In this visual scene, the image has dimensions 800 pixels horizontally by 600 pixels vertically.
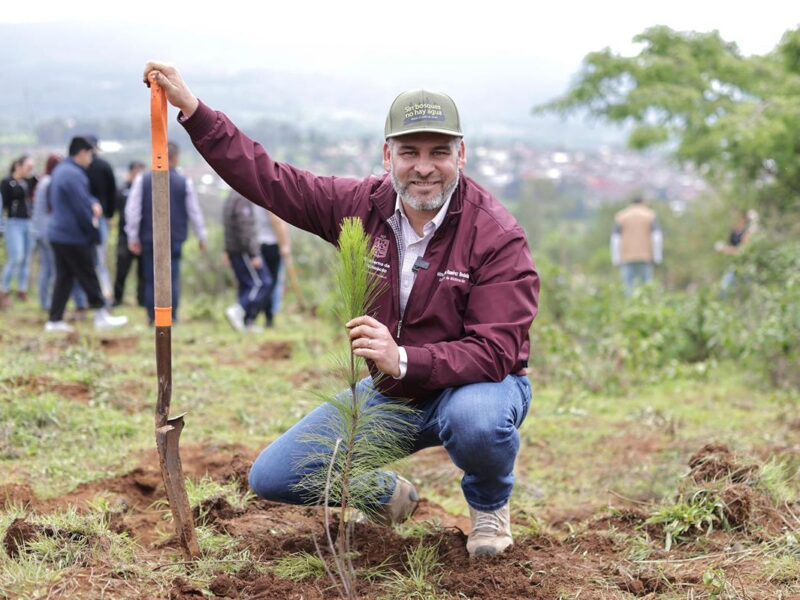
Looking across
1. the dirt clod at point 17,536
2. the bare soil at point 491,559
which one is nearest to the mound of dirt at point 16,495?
the bare soil at point 491,559

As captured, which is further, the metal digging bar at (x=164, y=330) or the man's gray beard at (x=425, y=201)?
the man's gray beard at (x=425, y=201)

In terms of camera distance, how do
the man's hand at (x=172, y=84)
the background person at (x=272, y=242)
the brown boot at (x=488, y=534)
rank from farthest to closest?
the background person at (x=272, y=242)
the brown boot at (x=488, y=534)
the man's hand at (x=172, y=84)

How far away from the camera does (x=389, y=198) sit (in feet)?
11.2

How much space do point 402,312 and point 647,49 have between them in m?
12.3

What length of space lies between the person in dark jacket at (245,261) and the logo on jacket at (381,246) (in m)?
5.11

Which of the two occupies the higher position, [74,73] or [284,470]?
[74,73]

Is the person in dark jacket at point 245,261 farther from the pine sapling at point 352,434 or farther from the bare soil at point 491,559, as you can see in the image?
the pine sapling at point 352,434

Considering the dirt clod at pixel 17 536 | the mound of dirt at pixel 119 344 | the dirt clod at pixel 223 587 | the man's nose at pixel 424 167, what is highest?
the man's nose at pixel 424 167

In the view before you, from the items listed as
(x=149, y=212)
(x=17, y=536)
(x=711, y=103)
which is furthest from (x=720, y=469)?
(x=711, y=103)

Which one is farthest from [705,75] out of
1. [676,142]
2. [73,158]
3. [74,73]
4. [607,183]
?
[607,183]

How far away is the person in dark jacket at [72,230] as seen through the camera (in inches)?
328

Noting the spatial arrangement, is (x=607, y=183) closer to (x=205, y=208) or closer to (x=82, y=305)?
(x=205, y=208)

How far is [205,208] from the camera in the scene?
2014 cm

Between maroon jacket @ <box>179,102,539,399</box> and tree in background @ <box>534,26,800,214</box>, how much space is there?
766cm
